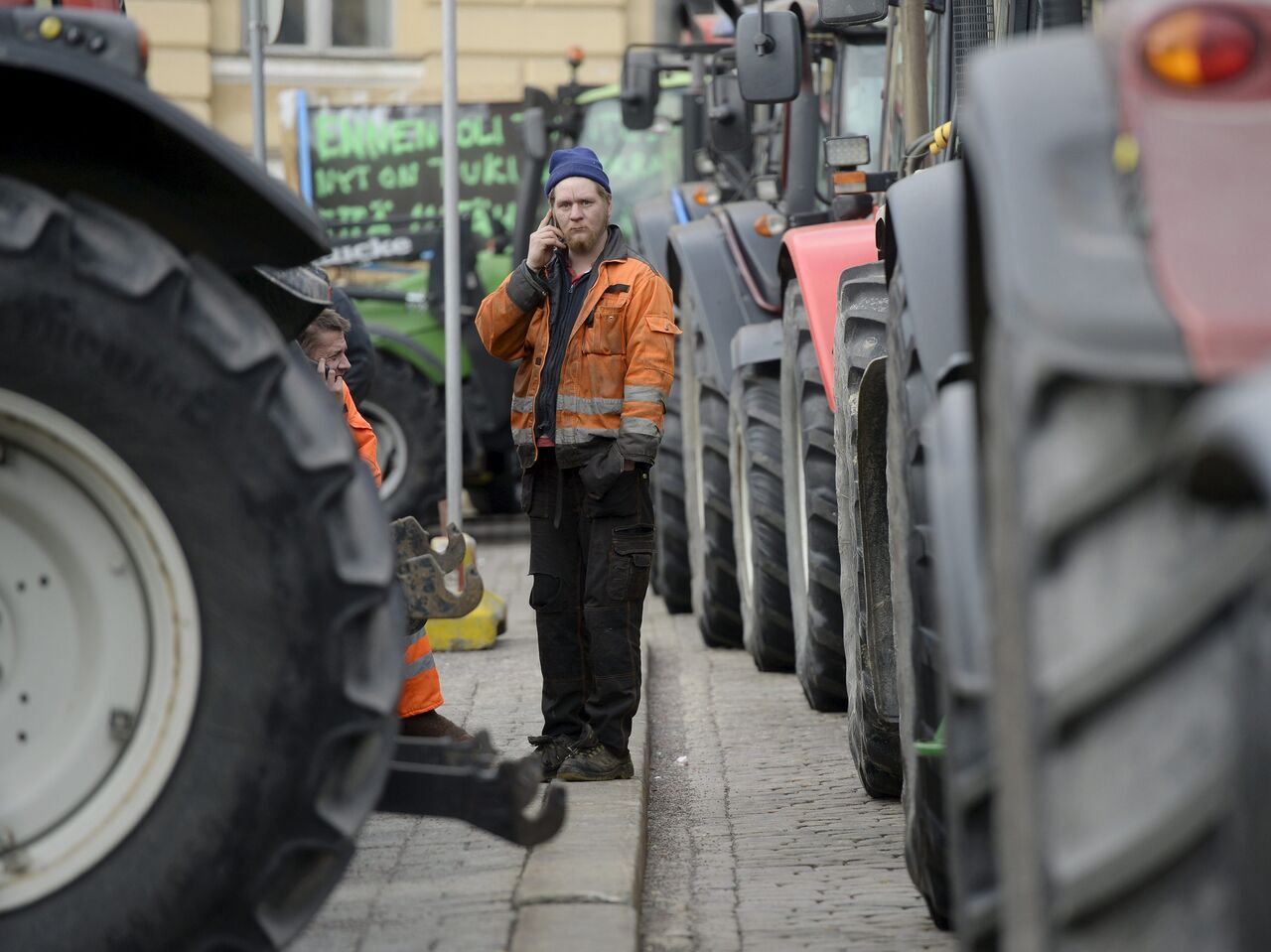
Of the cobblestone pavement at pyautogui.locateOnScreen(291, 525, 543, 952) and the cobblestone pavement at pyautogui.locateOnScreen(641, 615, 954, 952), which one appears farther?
the cobblestone pavement at pyautogui.locateOnScreen(641, 615, 954, 952)

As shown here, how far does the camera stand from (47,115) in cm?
302

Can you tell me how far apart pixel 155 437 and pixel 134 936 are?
2.18ft

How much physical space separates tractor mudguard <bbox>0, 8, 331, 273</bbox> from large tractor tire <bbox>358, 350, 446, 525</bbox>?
29.3ft

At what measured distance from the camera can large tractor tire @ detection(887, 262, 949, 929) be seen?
3.79 meters

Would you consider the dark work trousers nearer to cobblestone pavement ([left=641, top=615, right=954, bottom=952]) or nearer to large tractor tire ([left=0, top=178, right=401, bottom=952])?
cobblestone pavement ([left=641, top=615, right=954, bottom=952])

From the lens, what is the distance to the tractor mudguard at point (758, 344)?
307 inches

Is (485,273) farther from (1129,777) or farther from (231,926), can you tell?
(1129,777)

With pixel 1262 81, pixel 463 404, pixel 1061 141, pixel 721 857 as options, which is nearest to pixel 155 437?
pixel 1061 141

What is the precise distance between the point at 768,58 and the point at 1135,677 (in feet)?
19.0

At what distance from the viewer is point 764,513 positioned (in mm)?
7566

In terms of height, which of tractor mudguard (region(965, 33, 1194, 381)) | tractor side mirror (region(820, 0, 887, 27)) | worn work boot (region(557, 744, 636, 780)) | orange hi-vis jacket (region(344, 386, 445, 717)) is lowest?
worn work boot (region(557, 744, 636, 780))

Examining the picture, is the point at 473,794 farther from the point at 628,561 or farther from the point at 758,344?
the point at 758,344

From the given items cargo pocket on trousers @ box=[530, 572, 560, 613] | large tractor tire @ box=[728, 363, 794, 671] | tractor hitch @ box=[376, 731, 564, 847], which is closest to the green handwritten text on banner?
large tractor tire @ box=[728, 363, 794, 671]

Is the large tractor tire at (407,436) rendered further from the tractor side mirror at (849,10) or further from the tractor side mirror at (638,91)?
the tractor side mirror at (849,10)
